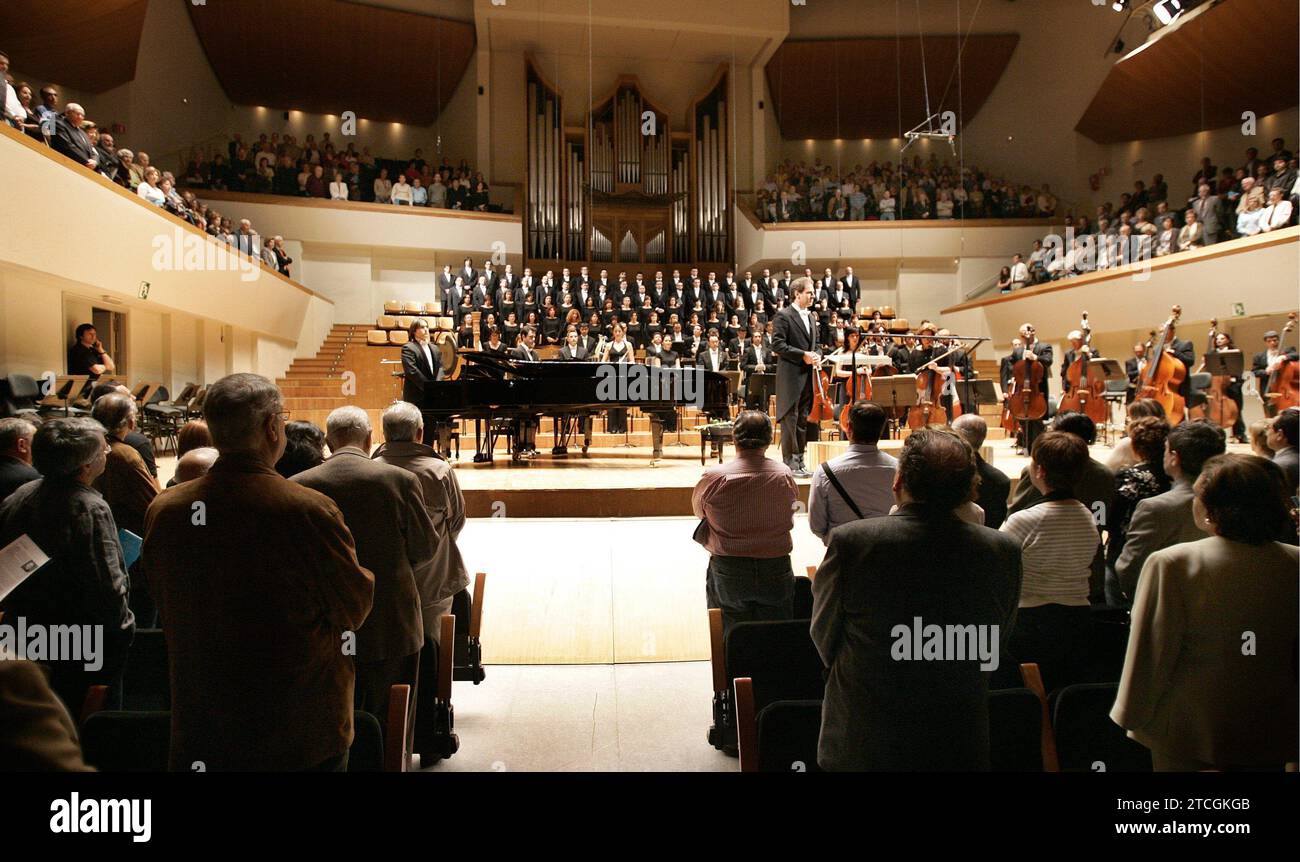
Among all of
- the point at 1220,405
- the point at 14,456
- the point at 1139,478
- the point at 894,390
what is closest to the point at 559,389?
the point at 894,390

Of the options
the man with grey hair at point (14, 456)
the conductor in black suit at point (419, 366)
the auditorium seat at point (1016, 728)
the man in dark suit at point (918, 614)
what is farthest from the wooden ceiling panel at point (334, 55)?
the auditorium seat at point (1016, 728)

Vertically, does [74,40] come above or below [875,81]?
below

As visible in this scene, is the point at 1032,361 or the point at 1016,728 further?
the point at 1032,361

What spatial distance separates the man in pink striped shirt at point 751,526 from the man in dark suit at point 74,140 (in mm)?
6972

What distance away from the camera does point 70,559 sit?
2020 mm

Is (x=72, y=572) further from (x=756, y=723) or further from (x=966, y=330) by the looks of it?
(x=966, y=330)

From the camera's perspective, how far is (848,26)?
1527 cm

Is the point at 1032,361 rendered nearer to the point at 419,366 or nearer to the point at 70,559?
the point at 419,366

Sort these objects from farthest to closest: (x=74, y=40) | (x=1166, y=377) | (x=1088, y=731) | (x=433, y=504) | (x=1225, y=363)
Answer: (x=74, y=40)
(x=1225, y=363)
(x=1166, y=377)
(x=433, y=504)
(x=1088, y=731)

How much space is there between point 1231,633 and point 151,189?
9.84m

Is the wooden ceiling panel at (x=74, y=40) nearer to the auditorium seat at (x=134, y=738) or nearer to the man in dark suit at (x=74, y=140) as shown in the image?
the man in dark suit at (x=74, y=140)

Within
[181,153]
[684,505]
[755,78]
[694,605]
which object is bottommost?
[694,605]
